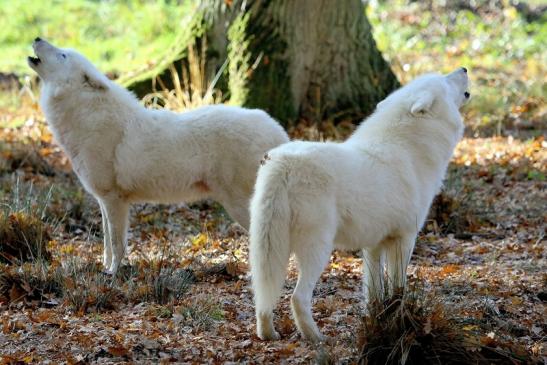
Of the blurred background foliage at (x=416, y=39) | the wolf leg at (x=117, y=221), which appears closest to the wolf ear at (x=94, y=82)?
the wolf leg at (x=117, y=221)

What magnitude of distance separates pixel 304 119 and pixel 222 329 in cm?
632

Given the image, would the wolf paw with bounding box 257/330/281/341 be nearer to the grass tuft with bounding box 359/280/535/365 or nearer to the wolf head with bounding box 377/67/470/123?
the grass tuft with bounding box 359/280/535/365

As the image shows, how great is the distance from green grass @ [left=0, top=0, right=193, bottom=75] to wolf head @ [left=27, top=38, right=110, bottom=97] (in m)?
8.39

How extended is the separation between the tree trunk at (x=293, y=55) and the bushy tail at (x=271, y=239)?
6254 mm

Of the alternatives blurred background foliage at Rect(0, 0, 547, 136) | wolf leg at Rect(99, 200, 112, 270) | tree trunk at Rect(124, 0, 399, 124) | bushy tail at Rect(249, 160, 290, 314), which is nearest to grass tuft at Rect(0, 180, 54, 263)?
wolf leg at Rect(99, 200, 112, 270)

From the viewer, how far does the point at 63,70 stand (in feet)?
23.8

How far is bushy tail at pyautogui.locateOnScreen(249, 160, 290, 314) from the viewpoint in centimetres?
498

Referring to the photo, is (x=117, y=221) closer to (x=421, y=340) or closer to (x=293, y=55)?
(x=421, y=340)

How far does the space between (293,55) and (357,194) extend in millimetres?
6362

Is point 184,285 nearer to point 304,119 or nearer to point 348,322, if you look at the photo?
point 348,322

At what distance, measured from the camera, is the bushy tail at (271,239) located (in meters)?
4.98

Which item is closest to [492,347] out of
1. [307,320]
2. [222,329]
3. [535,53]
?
[307,320]

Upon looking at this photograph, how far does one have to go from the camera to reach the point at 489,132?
12.2 metres

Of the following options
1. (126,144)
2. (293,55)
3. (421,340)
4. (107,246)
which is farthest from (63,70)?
(293,55)
